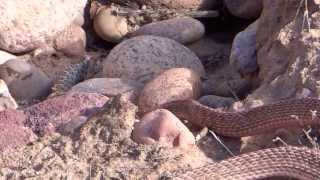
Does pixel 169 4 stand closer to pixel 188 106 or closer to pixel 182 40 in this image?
pixel 182 40

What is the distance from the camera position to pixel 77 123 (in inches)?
202

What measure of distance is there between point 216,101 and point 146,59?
1.15 m

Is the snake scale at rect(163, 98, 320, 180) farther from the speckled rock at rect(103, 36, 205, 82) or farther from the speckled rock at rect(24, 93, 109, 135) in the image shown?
the speckled rock at rect(103, 36, 205, 82)

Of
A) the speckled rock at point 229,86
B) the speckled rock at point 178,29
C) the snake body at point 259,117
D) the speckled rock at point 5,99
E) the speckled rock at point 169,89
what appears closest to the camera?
the snake body at point 259,117

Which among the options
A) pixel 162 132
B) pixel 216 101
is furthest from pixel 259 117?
pixel 216 101

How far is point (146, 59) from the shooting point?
6.71 m

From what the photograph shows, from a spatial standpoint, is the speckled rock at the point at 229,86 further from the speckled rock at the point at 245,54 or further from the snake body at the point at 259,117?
the snake body at the point at 259,117

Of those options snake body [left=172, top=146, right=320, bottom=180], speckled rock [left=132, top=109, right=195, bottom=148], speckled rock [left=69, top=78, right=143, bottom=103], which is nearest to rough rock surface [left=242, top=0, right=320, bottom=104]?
speckled rock [left=132, top=109, right=195, bottom=148]

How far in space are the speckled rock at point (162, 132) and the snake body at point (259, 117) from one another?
312 mm

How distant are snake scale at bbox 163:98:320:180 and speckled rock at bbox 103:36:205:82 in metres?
1.22

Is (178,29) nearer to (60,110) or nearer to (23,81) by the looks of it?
(23,81)

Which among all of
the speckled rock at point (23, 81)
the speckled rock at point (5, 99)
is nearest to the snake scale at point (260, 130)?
the speckled rock at point (5, 99)

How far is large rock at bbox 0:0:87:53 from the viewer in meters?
7.70

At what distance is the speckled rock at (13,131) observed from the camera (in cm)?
505
